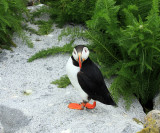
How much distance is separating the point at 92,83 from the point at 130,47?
28.8 inches

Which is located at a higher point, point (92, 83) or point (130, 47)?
point (130, 47)

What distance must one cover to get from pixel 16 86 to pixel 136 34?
5.83ft

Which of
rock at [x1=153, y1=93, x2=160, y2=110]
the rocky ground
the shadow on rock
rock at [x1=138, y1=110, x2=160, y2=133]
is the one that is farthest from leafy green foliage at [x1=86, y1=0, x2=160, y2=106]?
the shadow on rock

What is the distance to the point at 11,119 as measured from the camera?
292 centimetres

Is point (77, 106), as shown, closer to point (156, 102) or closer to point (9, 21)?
point (156, 102)

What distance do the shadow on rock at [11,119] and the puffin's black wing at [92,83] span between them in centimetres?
72

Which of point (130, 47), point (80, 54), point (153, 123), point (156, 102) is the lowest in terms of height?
point (156, 102)

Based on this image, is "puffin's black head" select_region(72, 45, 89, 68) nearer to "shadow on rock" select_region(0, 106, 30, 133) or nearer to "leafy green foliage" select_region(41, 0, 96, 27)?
"shadow on rock" select_region(0, 106, 30, 133)

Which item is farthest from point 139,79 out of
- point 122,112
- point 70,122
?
point 70,122

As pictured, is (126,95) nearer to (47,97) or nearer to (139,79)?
(139,79)

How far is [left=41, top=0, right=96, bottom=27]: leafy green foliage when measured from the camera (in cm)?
462

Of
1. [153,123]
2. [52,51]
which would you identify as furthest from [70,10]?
[153,123]

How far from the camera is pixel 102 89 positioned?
300 cm

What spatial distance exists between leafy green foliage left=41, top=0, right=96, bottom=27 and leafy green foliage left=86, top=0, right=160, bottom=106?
2.40 ft
